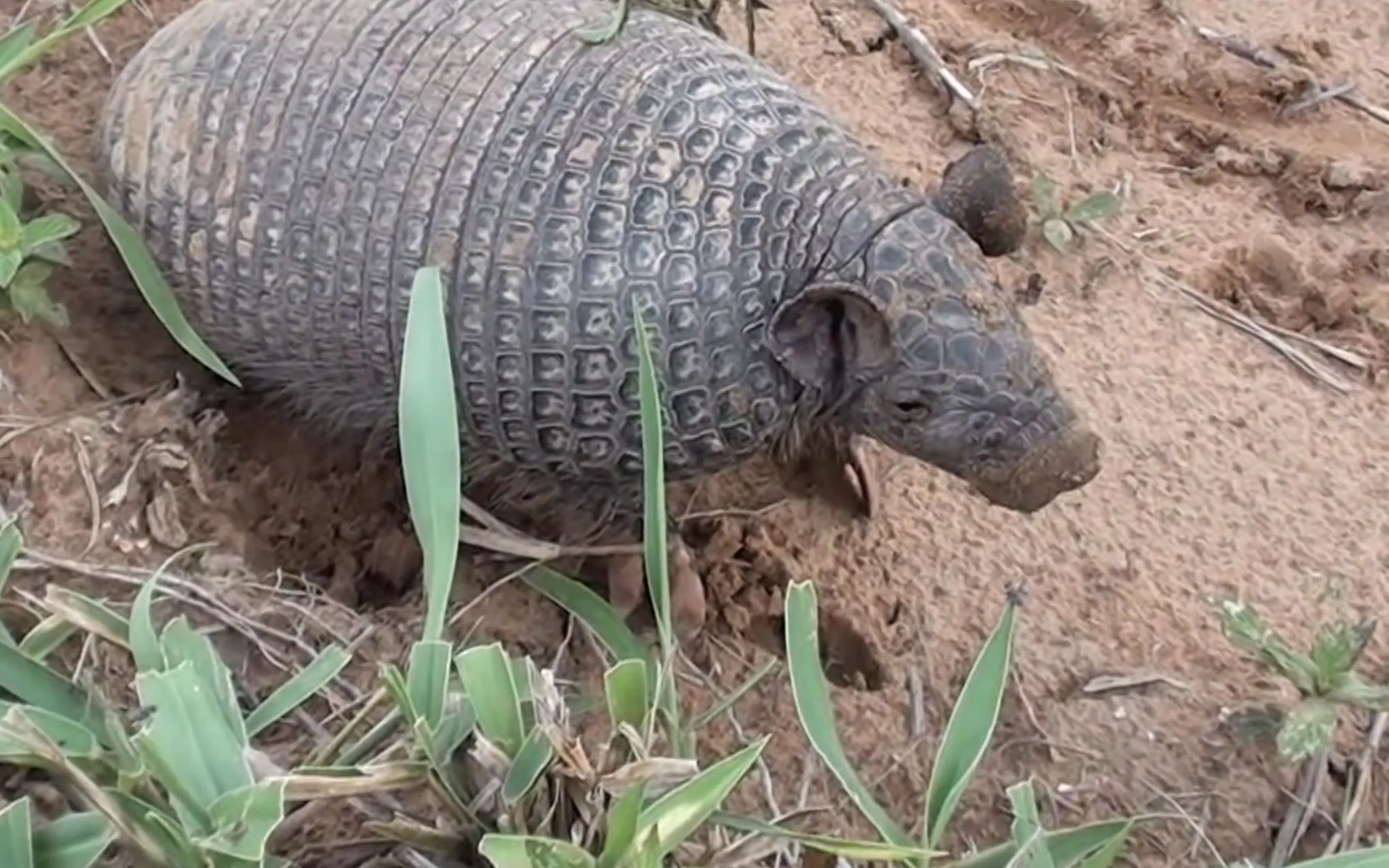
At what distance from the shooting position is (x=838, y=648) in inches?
105

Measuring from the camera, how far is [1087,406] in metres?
3.03

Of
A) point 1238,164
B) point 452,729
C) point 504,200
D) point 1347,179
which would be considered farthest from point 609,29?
point 1347,179

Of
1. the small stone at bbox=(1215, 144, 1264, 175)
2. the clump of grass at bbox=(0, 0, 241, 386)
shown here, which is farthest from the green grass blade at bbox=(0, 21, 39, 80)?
the small stone at bbox=(1215, 144, 1264, 175)

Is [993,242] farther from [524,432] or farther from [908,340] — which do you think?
[524,432]

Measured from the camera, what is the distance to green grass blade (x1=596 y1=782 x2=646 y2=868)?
1.57 m

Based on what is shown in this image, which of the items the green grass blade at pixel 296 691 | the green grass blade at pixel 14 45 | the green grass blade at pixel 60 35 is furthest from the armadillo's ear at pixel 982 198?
the green grass blade at pixel 14 45

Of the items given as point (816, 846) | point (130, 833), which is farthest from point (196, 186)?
point (816, 846)

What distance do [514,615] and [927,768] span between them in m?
Answer: 0.61

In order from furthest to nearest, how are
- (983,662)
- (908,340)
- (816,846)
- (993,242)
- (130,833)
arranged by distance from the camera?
(993,242)
(908,340)
(983,662)
(816,846)
(130,833)

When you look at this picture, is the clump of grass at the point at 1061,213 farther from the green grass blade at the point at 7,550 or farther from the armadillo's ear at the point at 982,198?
the green grass blade at the point at 7,550

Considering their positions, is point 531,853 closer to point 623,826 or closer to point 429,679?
point 623,826

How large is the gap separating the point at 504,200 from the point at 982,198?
0.65 meters

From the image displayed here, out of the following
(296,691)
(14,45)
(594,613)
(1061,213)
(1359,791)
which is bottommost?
(1359,791)

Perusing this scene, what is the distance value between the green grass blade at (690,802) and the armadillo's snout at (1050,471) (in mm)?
843
